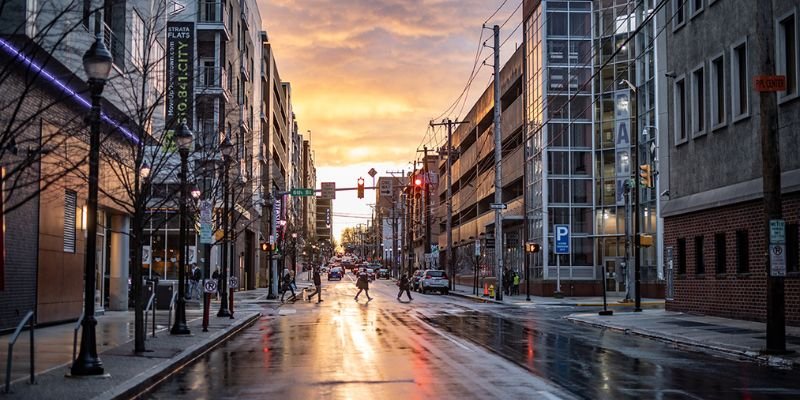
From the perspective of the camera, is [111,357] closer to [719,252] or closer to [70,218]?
[70,218]

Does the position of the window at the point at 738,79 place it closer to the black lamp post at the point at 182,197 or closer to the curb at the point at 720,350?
the curb at the point at 720,350

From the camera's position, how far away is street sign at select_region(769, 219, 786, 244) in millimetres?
16906

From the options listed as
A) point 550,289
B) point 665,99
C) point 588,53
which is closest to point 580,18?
point 588,53

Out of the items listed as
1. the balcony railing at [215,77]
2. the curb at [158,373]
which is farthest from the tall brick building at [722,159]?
the balcony railing at [215,77]

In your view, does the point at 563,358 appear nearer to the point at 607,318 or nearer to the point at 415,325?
the point at 415,325

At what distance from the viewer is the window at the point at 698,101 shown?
2834cm

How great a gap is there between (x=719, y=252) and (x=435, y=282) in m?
33.1

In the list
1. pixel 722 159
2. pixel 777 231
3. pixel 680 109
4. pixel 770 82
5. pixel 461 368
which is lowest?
pixel 461 368

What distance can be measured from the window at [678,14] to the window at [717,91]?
307cm

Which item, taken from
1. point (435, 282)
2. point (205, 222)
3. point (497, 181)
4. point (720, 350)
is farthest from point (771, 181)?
point (435, 282)

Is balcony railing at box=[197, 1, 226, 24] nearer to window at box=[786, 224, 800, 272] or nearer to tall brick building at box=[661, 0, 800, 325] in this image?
tall brick building at box=[661, 0, 800, 325]

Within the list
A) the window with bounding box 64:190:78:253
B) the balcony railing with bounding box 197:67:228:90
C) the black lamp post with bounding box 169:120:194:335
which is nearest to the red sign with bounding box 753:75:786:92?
the black lamp post with bounding box 169:120:194:335

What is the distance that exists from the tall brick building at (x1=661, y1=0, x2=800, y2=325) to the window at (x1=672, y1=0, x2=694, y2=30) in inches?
2.2

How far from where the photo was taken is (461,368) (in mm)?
14625
